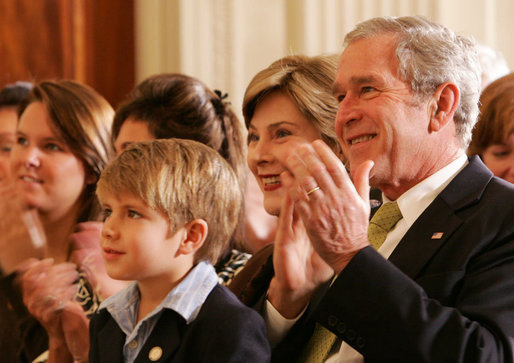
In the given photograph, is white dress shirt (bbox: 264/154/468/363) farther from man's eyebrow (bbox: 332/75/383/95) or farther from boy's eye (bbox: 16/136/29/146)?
boy's eye (bbox: 16/136/29/146)

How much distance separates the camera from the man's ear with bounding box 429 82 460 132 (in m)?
2.17

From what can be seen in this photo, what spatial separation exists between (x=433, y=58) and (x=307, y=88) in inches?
18.6

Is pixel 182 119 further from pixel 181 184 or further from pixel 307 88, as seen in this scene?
pixel 181 184

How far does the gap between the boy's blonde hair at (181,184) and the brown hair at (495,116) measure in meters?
0.94

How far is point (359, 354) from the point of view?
6.52ft

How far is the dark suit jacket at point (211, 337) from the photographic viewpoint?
79.3 inches

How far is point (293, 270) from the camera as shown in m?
2.22

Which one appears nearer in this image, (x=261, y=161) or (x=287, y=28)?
(x=261, y=161)

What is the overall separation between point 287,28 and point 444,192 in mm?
2804

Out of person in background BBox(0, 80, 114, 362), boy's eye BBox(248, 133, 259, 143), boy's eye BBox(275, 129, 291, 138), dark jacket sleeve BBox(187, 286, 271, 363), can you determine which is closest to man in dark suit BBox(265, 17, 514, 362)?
dark jacket sleeve BBox(187, 286, 271, 363)

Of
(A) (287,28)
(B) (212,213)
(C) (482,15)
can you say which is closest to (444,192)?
(B) (212,213)

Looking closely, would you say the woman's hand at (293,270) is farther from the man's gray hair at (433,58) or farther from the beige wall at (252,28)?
the beige wall at (252,28)

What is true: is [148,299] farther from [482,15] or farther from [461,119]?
[482,15]

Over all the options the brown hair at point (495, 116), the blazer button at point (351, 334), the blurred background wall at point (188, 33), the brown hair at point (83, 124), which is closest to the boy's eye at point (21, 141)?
the brown hair at point (83, 124)
